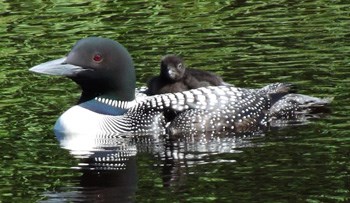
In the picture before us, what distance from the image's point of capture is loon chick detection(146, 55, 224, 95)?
11906mm

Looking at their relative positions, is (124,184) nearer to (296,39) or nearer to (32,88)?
(32,88)

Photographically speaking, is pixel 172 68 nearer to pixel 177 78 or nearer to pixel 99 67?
pixel 177 78

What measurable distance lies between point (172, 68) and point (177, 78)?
9 centimetres

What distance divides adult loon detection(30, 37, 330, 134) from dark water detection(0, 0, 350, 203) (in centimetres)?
23

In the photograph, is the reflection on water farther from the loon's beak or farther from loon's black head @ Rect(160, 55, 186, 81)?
loon's black head @ Rect(160, 55, 186, 81)

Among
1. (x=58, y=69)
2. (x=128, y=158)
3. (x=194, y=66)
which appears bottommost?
(x=128, y=158)

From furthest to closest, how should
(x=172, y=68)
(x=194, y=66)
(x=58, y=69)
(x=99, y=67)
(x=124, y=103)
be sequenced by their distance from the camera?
(x=194, y=66) → (x=172, y=68) → (x=124, y=103) → (x=99, y=67) → (x=58, y=69)

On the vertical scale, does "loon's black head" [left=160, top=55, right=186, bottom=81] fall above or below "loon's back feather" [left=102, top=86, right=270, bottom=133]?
above

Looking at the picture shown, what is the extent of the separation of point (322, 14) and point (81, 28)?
253 centimetres

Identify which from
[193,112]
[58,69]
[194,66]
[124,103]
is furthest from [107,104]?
[194,66]

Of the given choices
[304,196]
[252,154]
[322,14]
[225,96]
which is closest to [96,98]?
[225,96]

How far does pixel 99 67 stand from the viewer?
11.5 m

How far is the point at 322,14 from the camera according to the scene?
15.5m

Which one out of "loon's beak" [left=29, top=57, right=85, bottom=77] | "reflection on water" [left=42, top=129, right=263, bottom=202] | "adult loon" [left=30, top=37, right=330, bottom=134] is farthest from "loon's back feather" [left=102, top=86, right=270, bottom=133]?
"loon's beak" [left=29, top=57, right=85, bottom=77]
